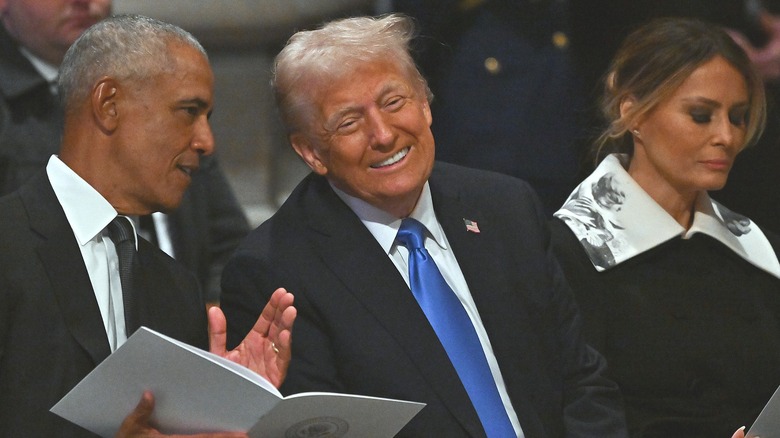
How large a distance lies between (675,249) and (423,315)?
0.95 m

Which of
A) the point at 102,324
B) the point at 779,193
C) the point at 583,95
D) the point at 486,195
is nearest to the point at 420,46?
the point at 583,95

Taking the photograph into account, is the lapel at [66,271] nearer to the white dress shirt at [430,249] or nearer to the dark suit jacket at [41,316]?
the dark suit jacket at [41,316]

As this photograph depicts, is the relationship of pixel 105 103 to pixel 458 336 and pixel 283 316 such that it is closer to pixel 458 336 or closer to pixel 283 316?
pixel 283 316

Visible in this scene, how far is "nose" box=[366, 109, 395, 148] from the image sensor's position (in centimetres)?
→ 294

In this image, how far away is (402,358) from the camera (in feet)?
9.37

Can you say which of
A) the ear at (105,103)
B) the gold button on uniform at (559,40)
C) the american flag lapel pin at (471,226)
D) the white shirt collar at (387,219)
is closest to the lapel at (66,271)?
the ear at (105,103)

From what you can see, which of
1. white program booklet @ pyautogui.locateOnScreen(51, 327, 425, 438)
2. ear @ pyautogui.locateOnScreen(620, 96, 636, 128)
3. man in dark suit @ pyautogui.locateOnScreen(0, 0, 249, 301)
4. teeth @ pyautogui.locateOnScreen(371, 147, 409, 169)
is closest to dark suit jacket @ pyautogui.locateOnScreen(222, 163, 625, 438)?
teeth @ pyautogui.locateOnScreen(371, 147, 409, 169)

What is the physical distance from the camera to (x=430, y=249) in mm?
3066

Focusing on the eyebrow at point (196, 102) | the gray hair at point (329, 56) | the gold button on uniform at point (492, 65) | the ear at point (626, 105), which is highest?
the gray hair at point (329, 56)

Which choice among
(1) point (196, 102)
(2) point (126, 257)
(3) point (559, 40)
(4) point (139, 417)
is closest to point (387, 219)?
(1) point (196, 102)

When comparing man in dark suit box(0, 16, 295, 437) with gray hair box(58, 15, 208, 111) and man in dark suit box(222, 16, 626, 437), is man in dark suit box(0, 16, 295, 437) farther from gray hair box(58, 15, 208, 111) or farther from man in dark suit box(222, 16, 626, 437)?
man in dark suit box(222, 16, 626, 437)

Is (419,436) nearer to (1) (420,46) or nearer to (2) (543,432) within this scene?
(2) (543,432)

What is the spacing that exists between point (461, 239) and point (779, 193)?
168cm

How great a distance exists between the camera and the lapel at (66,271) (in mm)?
2625
